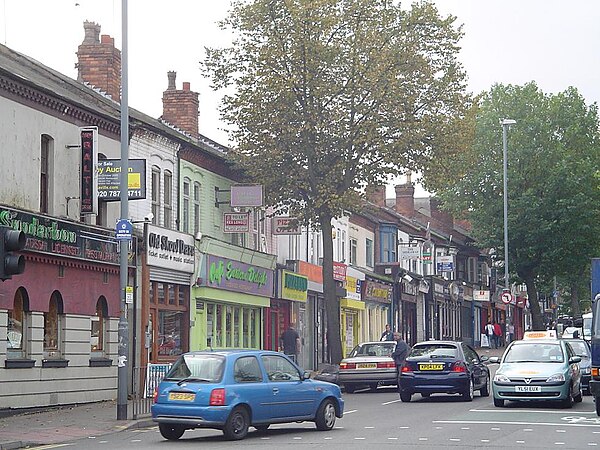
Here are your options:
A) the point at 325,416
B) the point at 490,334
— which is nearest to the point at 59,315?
the point at 325,416

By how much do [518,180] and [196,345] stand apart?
32.7 meters

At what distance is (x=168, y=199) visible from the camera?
33594mm

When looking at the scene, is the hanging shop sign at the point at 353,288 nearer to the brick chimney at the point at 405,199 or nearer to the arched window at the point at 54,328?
the brick chimney at the point at 405,199

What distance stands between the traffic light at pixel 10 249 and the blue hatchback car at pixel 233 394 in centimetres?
367

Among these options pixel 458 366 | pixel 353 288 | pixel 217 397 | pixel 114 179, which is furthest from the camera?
pixel 353 288

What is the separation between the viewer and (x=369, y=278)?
5616 centimetres

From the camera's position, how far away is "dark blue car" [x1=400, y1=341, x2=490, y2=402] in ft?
89.2

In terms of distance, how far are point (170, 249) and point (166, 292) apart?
4.63 feet

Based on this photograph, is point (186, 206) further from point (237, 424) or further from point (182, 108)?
point (237, 424)

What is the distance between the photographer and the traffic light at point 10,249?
52.0ft

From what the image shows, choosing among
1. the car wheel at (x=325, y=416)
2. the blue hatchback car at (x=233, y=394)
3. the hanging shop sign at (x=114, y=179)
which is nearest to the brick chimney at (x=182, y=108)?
the hanging shop sign at (x=114, y=179)

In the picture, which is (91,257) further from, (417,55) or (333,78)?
(417,55)

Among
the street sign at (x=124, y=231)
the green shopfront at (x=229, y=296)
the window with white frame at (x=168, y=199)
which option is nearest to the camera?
the street sign at (x=124, y=231)

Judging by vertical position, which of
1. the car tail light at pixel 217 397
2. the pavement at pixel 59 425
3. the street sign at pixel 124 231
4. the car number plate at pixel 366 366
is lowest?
the pavement at pixel 59 425
